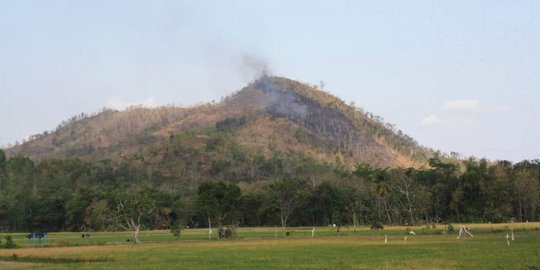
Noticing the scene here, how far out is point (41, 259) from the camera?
1977 inches

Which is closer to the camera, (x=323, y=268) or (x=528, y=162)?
(x=323, y=268)

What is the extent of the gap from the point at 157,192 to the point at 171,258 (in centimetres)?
9499

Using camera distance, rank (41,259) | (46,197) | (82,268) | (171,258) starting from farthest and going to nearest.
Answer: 1. (46,197)
2. (41,259)
3. (171,258)
4. (82,268)

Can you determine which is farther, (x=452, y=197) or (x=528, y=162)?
(x=528, y=162)

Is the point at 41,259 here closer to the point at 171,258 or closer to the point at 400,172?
the point at 171,258

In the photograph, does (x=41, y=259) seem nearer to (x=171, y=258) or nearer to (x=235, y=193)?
(x=171, y=258)

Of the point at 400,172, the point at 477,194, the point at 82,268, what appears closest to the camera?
the point at 82,268

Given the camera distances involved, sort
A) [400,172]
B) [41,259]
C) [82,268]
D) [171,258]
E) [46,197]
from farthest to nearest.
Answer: [46,197]
[400,172]
[41,259]
[171,258]
[82,268]

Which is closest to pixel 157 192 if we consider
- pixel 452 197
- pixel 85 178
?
pixel 85 178

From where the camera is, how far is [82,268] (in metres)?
39.0

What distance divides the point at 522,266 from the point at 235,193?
73099 mm

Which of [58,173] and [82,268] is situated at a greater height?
[58,173]

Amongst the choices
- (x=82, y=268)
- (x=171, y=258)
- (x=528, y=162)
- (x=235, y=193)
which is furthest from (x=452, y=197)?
(x=82, y=268)

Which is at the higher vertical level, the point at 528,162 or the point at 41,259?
the point at 528,162
